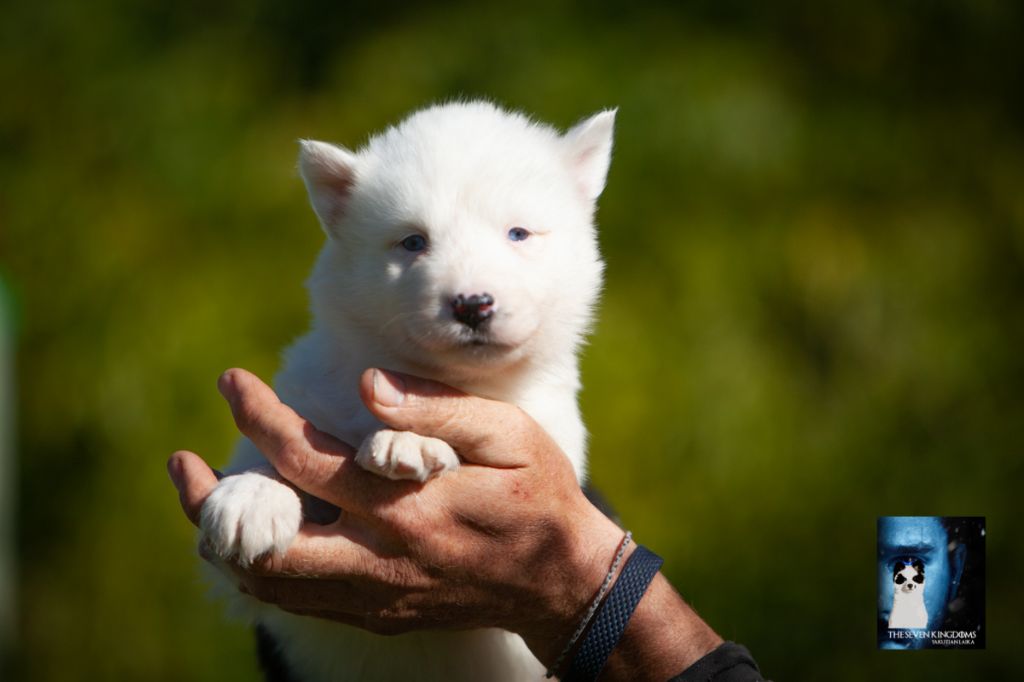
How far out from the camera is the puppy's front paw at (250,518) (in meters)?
2.06

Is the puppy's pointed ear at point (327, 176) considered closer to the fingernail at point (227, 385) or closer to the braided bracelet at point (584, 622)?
the fingernail at point (227, 385)

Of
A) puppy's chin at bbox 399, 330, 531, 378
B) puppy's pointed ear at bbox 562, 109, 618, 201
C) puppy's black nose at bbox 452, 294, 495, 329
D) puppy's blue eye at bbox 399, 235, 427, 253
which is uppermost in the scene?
puppy's pointed ear at bbox 562, 109, 618, 201

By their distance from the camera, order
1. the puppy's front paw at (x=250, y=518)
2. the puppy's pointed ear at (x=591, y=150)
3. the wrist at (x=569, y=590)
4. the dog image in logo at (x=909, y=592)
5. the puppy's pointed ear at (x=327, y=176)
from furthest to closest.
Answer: the dog image in logo at (x=909, y=592) < the puppy's pointed ear at (x=591, y=150) < the puppy's pointed ear at (x=327, y=176) < the wrist at (x=569, y=590) < the puppy's front paw at (x=250, y=518)

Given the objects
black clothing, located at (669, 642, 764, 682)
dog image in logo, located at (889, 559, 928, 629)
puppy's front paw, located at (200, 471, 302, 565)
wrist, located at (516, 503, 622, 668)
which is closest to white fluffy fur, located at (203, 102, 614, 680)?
puppy's front paw, located at (200, 471, 302, 565)

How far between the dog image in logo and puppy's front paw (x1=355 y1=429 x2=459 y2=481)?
65.2 inches

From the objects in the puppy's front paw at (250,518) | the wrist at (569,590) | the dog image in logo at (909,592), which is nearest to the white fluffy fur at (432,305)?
the puppy's front paw at (250,518)

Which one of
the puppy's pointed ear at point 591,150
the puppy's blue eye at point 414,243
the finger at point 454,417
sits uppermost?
the puppy's pointed ear at point 591,150

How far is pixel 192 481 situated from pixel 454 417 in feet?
2.00

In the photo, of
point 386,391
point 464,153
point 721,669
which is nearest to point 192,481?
point 386,391

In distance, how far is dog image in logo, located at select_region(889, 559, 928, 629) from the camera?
3084 millimetres

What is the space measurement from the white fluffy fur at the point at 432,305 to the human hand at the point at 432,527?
0.08 m

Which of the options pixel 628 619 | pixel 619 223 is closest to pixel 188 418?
pixel 619 223

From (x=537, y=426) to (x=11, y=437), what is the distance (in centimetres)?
387

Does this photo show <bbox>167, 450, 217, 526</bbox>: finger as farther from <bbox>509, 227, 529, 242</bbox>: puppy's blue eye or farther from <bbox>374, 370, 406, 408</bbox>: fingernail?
<bbox>509, 227, 529, 242</bbox>: puppy's blue eye
